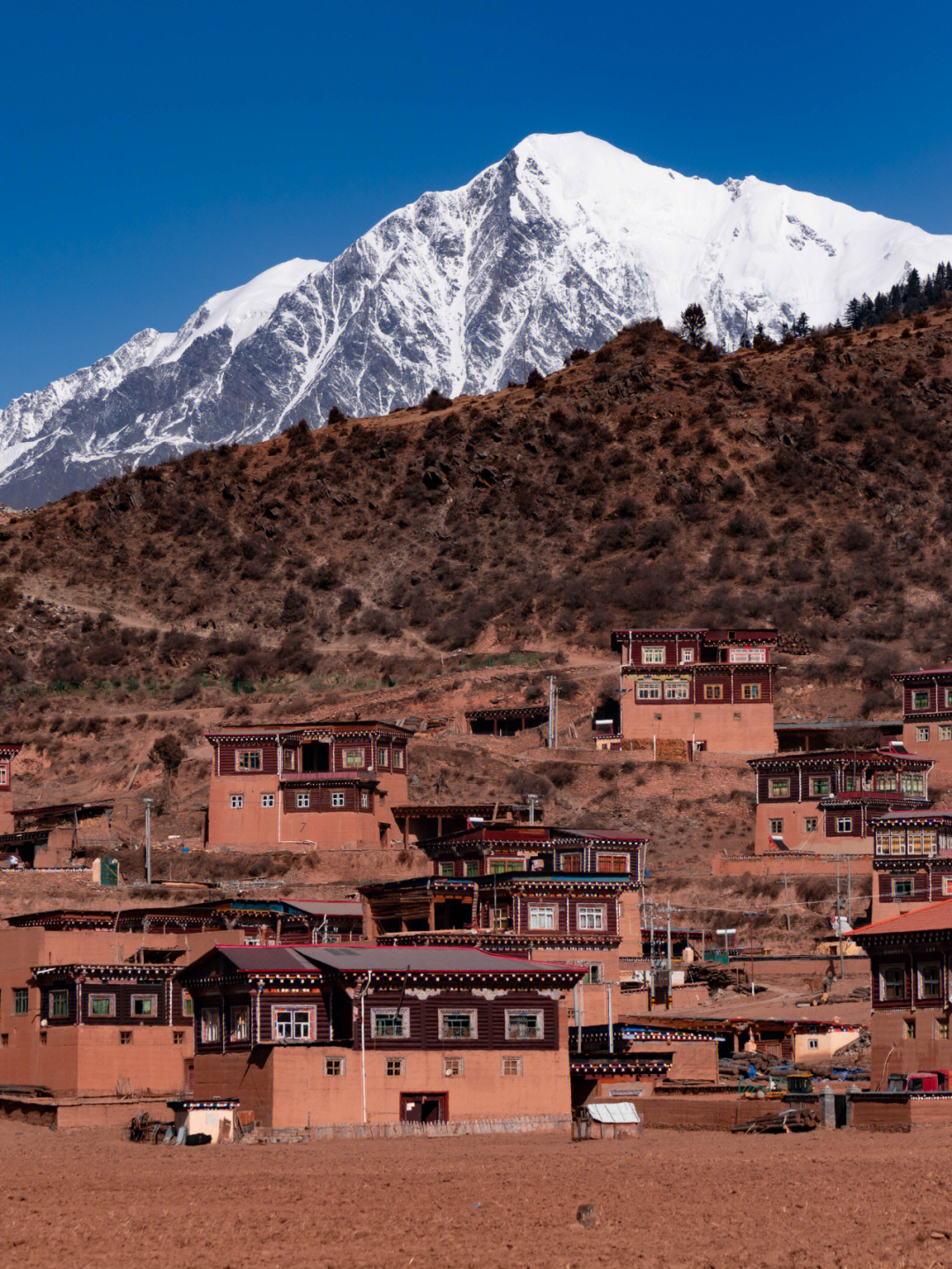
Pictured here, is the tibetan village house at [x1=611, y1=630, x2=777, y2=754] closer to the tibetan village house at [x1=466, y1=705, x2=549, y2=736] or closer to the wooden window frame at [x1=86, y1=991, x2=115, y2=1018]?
the tibetan village house at [x1=466, y1=705, x2=549, y2=736]

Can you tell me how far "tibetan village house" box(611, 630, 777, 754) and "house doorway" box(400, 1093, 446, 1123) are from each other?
5379 centimetres

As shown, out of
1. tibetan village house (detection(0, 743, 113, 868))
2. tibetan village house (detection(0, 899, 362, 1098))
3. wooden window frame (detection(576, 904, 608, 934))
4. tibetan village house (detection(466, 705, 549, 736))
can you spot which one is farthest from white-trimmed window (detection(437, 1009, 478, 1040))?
tibetan village house (detection(466, 705, 549, 736))

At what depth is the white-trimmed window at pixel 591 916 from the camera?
71938 mm

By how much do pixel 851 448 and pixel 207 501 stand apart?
51.2m

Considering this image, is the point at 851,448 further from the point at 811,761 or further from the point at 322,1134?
the point at 322,1134

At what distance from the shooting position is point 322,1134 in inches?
1893

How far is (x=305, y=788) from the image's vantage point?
93625 millimetres

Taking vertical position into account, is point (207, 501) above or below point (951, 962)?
above

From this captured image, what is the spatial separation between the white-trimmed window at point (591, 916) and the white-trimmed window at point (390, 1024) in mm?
21711

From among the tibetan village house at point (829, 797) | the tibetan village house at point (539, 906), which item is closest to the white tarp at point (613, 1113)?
the tibetan village house at point (539, 906)

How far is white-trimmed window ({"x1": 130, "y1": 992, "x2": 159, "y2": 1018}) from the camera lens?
6109cm

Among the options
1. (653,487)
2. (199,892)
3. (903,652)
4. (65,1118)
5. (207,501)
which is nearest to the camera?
(65,1118)

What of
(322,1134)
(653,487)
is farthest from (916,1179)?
(653,487)

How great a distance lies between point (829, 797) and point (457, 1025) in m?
42.5
